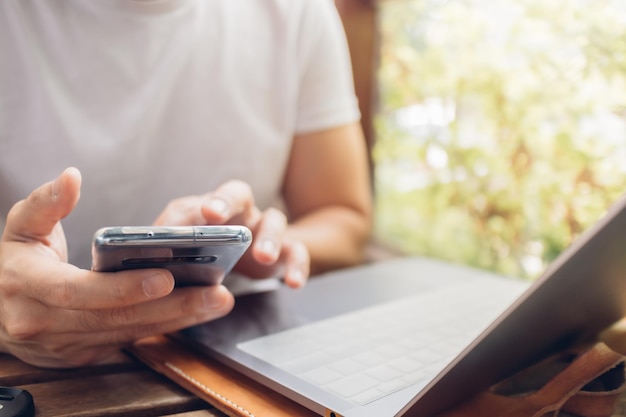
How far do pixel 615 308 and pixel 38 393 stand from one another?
569 millimetres

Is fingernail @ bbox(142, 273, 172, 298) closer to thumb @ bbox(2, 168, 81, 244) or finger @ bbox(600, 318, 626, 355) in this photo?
thumb @ bbox(2, 168, 81, 244)

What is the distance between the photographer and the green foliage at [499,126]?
3.19 feet

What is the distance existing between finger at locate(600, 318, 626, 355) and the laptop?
2 centimetres

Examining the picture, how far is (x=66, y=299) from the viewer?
48 cm

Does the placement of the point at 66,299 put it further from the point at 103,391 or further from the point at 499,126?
the point at 499,126

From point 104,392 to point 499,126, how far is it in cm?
93

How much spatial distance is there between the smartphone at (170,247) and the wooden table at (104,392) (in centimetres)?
12

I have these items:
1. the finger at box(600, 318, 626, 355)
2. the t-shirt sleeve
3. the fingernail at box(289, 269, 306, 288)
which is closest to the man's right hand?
the fingernail at box(289, 269, 306, 288)

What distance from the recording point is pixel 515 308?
0.39 m

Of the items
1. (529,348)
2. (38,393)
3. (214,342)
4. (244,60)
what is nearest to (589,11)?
(244,60)

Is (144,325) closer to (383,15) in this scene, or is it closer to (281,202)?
(281,202)

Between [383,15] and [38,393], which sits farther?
[383,15]

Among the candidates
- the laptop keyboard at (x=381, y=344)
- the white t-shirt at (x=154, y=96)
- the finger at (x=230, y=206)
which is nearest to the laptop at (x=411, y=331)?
the laptop keyboard at (x=381, y=344)

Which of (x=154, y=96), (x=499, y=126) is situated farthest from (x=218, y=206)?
(x=499, y=126)
